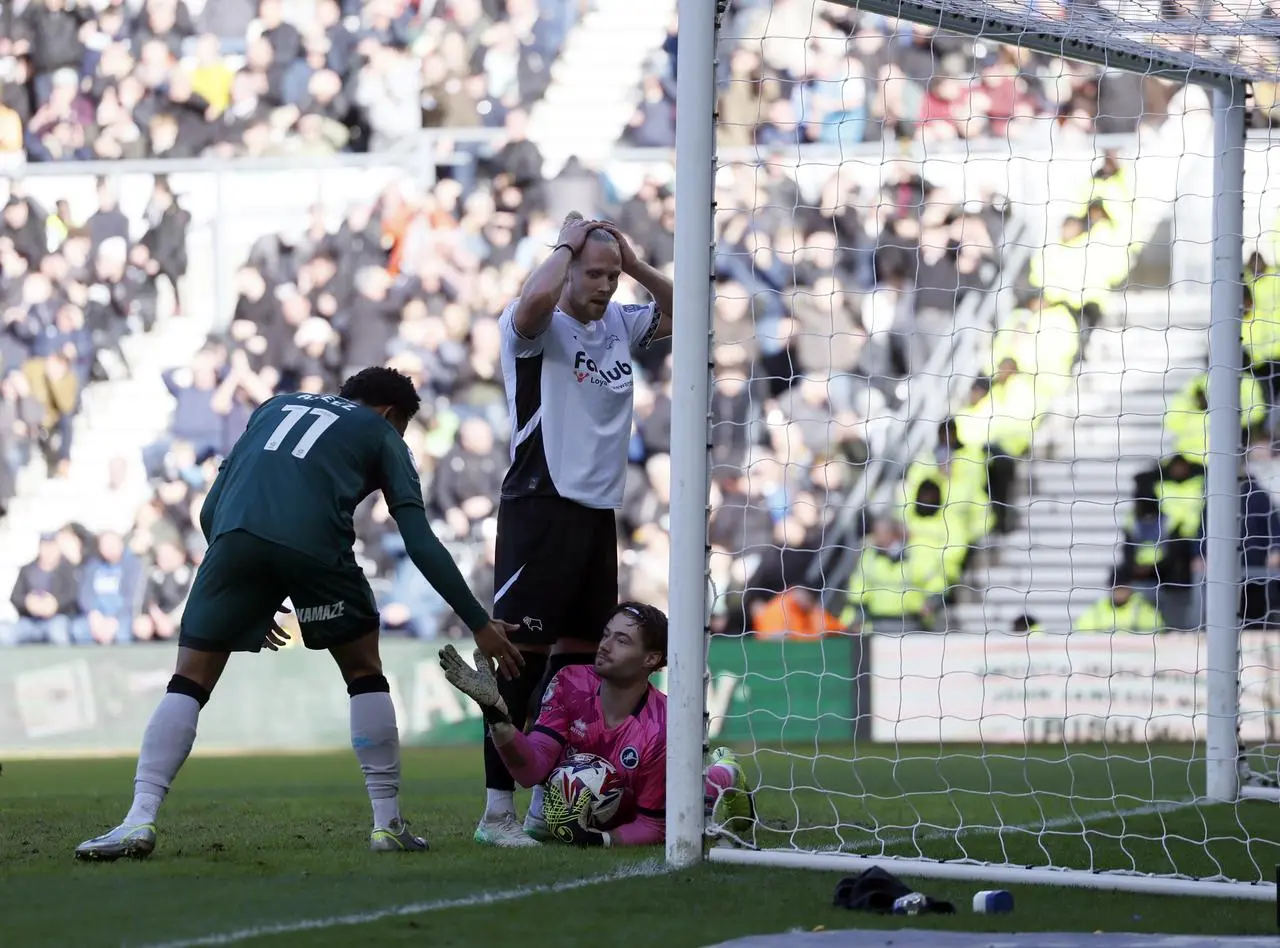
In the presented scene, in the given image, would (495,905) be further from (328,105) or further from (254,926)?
(328,105)

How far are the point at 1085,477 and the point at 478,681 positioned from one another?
8.42 meters

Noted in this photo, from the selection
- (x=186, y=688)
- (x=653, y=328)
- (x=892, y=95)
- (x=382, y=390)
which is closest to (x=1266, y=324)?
(x=892, y=95)

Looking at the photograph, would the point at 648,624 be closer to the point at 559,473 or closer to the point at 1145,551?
the point at 559,473

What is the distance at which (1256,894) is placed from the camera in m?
3.80

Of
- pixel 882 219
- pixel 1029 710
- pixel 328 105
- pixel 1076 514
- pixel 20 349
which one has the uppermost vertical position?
pixel 328 105

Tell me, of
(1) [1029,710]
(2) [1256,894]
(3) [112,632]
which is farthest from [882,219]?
(2) [1256,894]

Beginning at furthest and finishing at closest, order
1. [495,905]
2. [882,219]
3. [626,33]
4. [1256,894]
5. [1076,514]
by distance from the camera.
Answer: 1. [626,33]
2. [882,219]
3. [1076,514]
4. [1256,894]
5. [495,905]

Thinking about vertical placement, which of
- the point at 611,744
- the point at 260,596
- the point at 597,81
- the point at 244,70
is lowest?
the point at 611,744

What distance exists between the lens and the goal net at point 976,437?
29.1 ft

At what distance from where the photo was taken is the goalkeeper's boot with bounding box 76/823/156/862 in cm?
426

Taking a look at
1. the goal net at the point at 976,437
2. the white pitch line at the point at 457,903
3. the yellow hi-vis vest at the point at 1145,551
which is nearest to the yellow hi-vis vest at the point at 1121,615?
the goal net at the point at 976,437

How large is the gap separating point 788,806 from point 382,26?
370 inches

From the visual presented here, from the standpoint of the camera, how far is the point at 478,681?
14.0ft

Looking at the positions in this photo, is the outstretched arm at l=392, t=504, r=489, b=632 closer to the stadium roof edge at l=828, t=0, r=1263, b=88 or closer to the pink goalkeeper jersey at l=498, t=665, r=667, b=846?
the pink goalkeeper jersey at l=498, t=665, r=667, b=846
